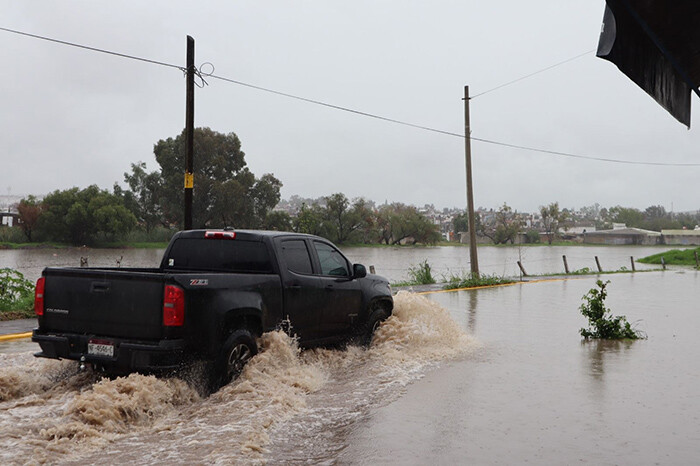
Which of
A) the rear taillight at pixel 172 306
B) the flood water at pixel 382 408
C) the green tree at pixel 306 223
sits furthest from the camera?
the green tree at pixel 306 223

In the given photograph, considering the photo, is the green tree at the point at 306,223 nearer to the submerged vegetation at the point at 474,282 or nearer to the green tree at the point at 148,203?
the green tree at the point at 148,203

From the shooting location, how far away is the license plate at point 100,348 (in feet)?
21.2

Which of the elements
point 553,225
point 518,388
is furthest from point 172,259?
point 553,225

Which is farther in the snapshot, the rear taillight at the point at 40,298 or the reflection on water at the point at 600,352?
the reflection on water at the point at 600,352

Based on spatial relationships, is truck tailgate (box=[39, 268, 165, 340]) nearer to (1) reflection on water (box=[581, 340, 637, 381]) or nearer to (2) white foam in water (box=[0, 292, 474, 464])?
(2) white foam in water (box=[0, 292, 474, 464])

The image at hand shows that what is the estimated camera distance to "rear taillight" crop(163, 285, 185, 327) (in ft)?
20.9

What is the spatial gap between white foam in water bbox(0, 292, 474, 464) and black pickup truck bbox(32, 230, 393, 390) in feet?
0.87

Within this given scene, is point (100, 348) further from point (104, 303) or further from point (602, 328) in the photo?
point (602, 328)

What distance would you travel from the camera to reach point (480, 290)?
23.6m

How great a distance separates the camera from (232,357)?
7.02 metres

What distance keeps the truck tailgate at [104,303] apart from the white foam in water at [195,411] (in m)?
0.53

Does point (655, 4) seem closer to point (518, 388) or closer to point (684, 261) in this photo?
point (518, 388)

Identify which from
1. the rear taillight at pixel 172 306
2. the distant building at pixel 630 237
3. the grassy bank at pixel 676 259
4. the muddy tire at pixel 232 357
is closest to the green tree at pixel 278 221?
the grassy bank at pixel 676 259

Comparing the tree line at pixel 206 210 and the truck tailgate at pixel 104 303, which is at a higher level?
the tree line at pixel 206 210
